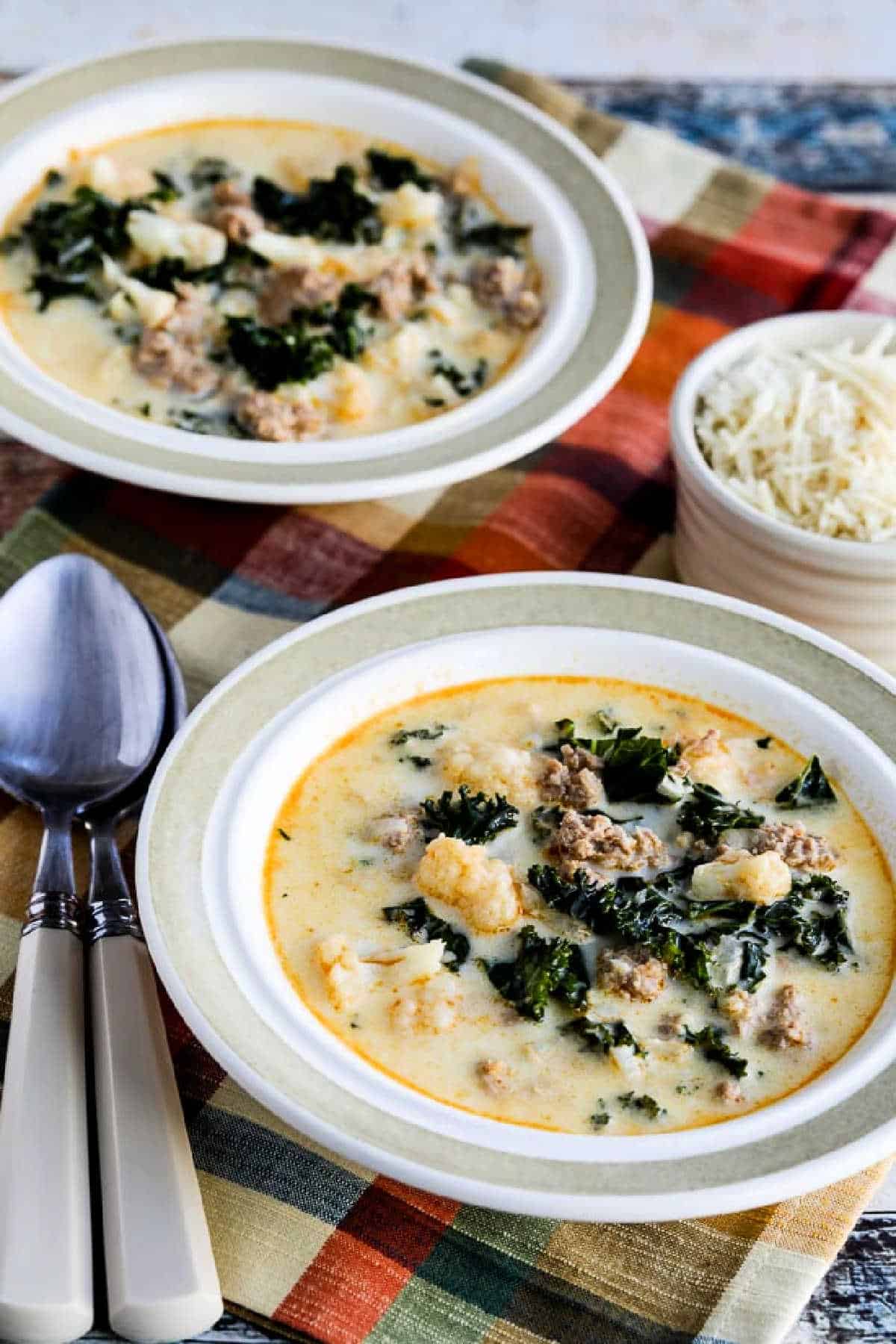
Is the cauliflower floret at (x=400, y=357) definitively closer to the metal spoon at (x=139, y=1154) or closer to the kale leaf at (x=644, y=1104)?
the metal spoon at (x=139, y=1154)

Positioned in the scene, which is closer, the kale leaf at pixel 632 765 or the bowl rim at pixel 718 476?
the kale leaf at pixel 632 765

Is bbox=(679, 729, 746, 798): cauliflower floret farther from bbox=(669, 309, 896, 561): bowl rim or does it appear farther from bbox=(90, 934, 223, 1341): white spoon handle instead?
bbox=(90, 934, 223, 1341): white spoon handle

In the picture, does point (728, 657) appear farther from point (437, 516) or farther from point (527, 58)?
point (527, 58)

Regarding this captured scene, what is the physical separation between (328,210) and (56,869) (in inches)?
95.4

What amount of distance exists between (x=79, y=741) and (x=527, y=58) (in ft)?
14.1

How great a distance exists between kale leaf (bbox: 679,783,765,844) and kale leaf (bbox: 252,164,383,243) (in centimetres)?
235

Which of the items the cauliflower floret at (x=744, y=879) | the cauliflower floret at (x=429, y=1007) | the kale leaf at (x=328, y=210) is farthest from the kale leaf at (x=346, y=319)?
the cauliflower floret at (x=429, y=1007)

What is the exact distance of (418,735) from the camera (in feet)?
11.5

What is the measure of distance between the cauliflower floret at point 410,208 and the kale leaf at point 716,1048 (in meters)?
2.90

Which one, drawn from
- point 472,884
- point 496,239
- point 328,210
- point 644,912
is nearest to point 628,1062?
point 644,912

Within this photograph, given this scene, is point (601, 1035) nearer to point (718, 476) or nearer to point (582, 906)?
point (582, 906)

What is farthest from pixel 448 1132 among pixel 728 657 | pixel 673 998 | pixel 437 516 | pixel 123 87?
pixel 123 87

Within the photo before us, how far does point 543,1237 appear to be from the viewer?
2.96 meters

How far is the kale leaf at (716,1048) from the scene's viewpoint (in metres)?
2.88
